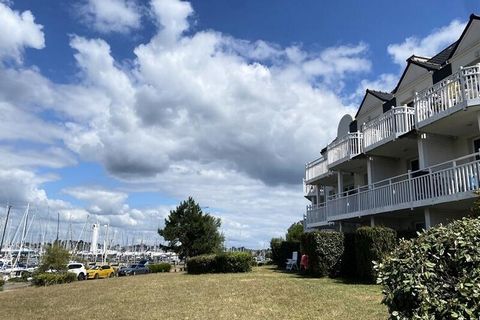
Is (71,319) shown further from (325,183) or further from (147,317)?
(325,183)

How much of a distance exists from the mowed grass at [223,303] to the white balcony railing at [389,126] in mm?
7415

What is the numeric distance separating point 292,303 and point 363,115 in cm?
1840

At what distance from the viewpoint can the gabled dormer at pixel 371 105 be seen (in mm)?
25938

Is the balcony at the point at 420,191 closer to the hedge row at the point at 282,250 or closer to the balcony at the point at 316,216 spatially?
the balcony at the point at 316,216

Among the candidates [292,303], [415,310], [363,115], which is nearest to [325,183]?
[363,115]

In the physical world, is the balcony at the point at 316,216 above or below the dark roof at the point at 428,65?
below

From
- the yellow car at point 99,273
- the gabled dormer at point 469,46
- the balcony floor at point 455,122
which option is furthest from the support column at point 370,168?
the yellow car at point 99,273

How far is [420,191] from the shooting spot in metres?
17.7

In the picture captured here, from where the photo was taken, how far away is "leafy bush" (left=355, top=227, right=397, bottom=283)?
1630 centimetres

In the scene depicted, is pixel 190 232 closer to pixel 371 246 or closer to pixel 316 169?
pixel 316 169

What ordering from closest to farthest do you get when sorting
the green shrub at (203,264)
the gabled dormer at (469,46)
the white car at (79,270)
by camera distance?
the gabled dormer at (469,46) < the green shrub at (203,264) < the white car at (79,270)

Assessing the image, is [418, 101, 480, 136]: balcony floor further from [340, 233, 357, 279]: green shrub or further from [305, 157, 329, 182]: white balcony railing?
[305, 157, 329, 182]: white balcony railing

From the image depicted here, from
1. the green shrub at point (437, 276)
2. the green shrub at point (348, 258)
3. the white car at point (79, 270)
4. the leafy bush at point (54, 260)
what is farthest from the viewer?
the white car at point (79, 270)

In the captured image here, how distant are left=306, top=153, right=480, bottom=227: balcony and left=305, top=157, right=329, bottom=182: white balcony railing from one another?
444 centimetres
